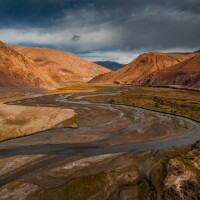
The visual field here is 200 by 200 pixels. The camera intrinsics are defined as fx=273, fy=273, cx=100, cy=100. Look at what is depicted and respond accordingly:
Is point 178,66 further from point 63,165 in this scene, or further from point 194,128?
Answer: point 63,165

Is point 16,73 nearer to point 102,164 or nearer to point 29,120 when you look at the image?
point 29,120

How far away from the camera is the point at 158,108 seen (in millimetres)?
64312

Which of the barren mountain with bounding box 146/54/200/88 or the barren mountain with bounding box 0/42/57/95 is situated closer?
the barren mountain with bounding box 0/42/57/95

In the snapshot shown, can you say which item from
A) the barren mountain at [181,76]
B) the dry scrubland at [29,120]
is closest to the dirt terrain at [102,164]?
the dry scrubland at [29,120]

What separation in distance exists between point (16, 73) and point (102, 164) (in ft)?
335

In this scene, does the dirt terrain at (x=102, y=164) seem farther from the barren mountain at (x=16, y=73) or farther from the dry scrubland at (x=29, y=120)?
the barren mountain at (x=16, y=73)

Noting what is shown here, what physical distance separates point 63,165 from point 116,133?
15.5 m

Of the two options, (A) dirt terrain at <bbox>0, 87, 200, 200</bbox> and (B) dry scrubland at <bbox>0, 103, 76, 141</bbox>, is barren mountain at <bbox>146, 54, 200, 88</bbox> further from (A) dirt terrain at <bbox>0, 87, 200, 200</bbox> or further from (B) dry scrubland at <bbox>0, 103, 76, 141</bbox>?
(A) dirt terrain at <bbox>0, 87, 200, 200</bbox>

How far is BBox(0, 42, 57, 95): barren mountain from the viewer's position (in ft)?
357

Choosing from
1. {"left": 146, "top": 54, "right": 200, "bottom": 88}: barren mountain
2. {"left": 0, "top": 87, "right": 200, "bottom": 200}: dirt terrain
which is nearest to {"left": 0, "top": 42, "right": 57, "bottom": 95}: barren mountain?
{"left": 0, "top": 87, "right": 200, "bottom": 200}: dirt terrain

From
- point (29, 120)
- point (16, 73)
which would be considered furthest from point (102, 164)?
point (16, 73)

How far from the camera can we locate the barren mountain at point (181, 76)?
5649 inches

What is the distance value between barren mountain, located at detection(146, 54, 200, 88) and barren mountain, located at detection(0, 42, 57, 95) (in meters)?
73.1

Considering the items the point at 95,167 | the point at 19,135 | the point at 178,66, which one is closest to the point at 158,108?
the point at 19,135
